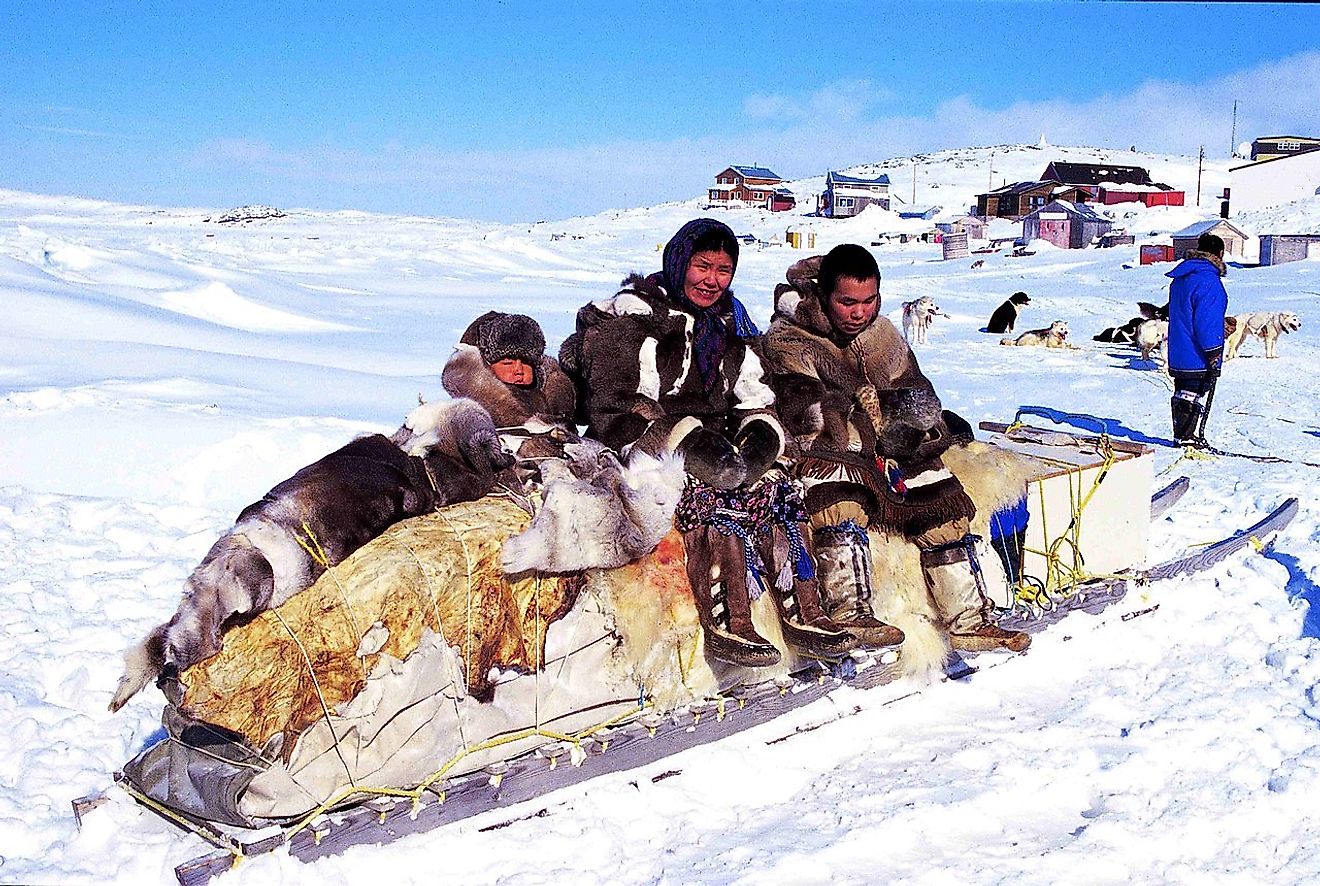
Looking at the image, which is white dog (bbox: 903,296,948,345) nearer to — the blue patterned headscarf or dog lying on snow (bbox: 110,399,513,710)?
the blue patterned headscarf

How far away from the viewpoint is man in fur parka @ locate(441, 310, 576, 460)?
316 cm

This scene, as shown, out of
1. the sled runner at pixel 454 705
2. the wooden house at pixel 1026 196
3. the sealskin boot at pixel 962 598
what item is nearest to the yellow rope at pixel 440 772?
the sled runner at pixel 454 705

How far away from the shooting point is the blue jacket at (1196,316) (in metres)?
7.18

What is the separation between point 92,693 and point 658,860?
1963 millimetres

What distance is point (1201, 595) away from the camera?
171 inches

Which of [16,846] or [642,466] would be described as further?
[642,466]

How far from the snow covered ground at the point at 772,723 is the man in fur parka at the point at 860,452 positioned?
0.31 metres

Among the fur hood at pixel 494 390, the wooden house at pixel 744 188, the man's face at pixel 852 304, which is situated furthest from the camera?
the wooden house at pixel 744 188

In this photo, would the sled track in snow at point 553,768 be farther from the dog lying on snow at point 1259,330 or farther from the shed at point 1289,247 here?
the shed at point 1289,247

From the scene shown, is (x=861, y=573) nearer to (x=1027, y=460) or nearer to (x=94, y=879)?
(x=1027, y=460)

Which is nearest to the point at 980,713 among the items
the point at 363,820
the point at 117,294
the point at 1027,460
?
the point at 1027,460

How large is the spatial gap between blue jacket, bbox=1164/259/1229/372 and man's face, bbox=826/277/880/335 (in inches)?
181

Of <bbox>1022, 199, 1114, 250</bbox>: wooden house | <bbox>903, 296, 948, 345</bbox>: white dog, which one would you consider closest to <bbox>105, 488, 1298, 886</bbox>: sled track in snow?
<bbox>903, 296, 948, 345</bbox>: white dog

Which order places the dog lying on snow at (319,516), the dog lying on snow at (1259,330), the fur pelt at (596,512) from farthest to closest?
the dog lying on snow at (1259,330), the fur pelt at (596,512), the dog lying on snow at (319,516)
